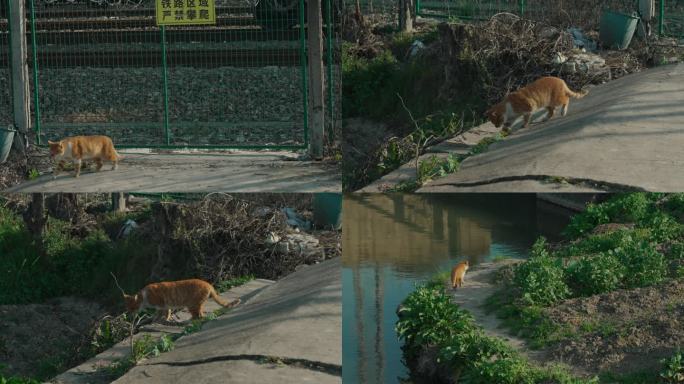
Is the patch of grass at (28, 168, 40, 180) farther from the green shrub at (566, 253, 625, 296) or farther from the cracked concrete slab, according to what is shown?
the green shrub at (566, 253, 625, 296)

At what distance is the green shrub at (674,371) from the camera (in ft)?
25.4

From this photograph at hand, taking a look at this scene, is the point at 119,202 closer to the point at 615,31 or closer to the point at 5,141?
the point at 5,141

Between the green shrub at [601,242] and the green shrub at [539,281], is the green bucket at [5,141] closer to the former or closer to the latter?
the green shrub at [539,281]

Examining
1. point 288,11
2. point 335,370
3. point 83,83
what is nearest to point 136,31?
point 83,83

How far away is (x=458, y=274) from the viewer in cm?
966

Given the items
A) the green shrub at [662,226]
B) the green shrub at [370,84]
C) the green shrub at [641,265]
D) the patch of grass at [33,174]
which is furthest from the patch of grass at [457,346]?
the patch of grass at [33,174]

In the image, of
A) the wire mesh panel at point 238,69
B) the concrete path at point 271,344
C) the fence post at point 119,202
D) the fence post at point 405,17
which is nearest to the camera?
the concrete path at point 271,344

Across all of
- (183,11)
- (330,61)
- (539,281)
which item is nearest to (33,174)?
(183,11)

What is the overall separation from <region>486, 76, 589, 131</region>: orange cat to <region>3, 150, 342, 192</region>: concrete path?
1809 mm

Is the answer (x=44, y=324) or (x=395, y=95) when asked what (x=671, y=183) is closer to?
(x=395, y=95)

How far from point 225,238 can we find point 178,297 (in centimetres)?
138

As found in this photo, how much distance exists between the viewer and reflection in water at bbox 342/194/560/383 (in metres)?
7.22

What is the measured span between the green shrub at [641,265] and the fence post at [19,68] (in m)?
6.60

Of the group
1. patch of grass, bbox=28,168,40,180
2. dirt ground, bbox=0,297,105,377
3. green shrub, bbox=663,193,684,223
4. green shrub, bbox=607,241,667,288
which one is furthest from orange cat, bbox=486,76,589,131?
dirt ground, bbox=0,297,105,377
